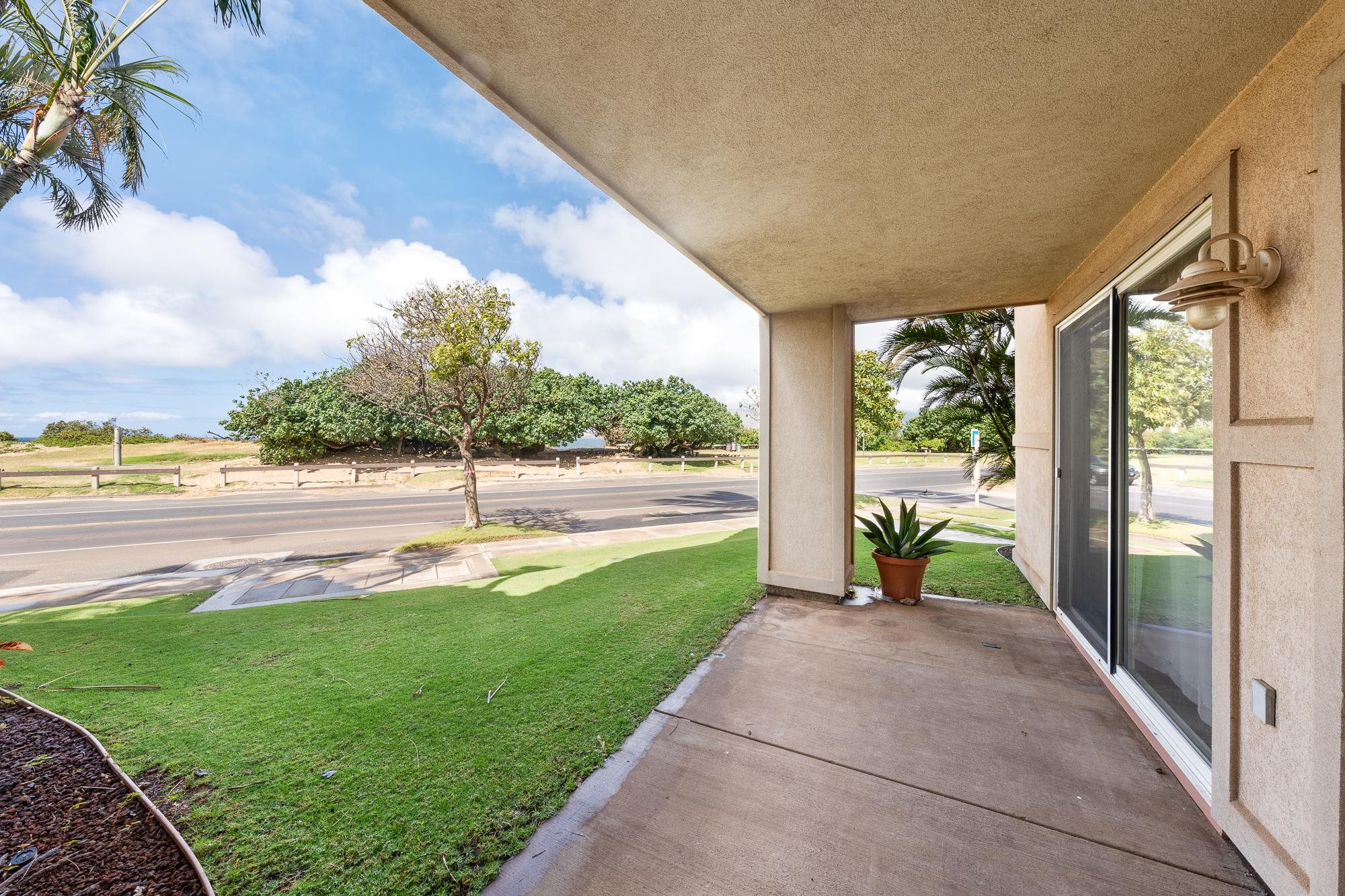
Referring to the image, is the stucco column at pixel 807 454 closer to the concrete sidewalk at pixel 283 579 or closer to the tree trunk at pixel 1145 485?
the tree trunk at pixel 1145 485

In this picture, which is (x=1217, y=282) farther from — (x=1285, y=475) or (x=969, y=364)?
(x=969, y=364)

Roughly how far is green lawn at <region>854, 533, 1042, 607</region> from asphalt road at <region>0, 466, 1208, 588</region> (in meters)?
2.44

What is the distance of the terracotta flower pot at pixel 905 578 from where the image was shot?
415 cm

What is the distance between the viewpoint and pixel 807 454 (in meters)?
4.35

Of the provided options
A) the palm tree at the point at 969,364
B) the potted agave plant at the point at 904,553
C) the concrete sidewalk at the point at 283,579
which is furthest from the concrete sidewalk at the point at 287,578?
the potted agave plant at the point at 904,553

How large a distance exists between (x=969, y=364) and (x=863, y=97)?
232 inches

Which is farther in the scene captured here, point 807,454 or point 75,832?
point 807,454

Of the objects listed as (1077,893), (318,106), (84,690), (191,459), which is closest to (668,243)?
(1077,893)

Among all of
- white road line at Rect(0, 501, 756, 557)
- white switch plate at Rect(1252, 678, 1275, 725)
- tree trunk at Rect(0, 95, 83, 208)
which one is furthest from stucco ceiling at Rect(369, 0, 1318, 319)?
white road line at Rect(0, 501, 756, 557)

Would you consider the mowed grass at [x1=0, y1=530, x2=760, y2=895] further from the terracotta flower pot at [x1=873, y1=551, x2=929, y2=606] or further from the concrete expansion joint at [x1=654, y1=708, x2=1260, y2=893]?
the terracotta flower pot at [x1=873, y1=551, x2=929, y2=606]

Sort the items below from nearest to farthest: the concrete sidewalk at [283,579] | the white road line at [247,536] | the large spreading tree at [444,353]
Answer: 1. the concrete sidewalk at [283,579]
2. the white road line at [247,536]
3. the large spreading tree at [444,353]

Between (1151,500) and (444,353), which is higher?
(444,353)

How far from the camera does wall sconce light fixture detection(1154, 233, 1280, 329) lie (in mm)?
1490

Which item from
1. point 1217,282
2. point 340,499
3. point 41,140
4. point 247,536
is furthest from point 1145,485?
point 340,499
